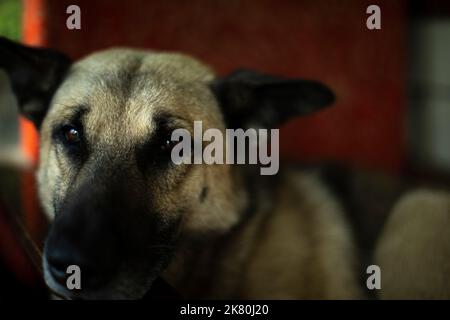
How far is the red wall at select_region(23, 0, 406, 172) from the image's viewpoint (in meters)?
2.13

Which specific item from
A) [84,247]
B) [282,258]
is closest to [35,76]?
[84,247]

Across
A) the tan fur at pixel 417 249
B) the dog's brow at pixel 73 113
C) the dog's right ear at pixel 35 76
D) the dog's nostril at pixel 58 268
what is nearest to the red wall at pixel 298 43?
the dog's right ear at pixel 35 76

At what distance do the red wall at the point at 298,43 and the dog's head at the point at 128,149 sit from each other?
0.27 meters

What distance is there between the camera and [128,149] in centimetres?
155

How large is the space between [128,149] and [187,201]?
0.97ft

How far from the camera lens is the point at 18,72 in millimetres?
1821

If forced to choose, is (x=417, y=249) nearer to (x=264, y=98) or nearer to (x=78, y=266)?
(x=264, y=98)

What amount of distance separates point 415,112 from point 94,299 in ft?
11.3

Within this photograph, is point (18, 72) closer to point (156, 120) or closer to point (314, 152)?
point (156, 120)

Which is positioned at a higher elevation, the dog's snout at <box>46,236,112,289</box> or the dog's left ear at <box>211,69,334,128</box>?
the dog's left ear at <box>211,69,334,128</box>

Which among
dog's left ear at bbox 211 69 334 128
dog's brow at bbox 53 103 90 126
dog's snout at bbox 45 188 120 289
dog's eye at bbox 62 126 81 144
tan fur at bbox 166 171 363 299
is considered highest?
dog's left ear at bbox 211 69 334 128

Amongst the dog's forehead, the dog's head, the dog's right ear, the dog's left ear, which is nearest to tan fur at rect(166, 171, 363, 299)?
the dog's head

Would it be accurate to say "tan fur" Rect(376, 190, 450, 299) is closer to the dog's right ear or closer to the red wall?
the red wall

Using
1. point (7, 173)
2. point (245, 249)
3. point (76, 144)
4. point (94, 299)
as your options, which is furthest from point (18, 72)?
point (245, 249)
